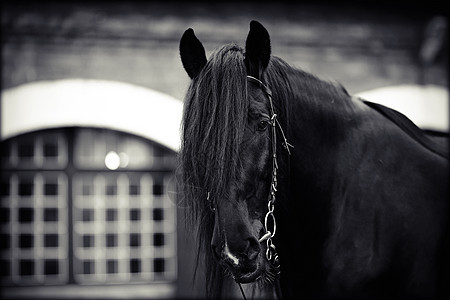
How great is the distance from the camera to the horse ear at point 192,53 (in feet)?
6.88

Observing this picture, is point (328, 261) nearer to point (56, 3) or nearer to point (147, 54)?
point (147, 54)

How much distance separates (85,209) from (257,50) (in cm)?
493

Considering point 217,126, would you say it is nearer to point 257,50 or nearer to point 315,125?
point 257,50

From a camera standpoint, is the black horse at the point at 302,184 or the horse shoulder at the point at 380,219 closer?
the black horse at the point at 302,184

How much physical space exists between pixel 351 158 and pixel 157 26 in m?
4.26

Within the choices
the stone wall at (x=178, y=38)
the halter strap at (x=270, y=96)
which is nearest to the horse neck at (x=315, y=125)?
the halter strap at (x=270, y=96)

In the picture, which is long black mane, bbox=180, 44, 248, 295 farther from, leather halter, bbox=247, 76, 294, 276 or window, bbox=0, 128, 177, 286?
window, bbox=0, 128, 177, 286

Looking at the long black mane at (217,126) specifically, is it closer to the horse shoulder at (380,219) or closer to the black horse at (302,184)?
the black horse at (302,184)

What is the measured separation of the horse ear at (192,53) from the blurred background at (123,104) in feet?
13.0

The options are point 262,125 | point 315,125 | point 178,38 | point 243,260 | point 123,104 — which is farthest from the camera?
point 178,38

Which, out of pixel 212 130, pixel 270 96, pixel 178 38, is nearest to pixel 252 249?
pixel 212 130

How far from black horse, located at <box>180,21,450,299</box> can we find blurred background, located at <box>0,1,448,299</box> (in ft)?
12.8

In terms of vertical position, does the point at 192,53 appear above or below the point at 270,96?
above

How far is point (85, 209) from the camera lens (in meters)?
6.55
